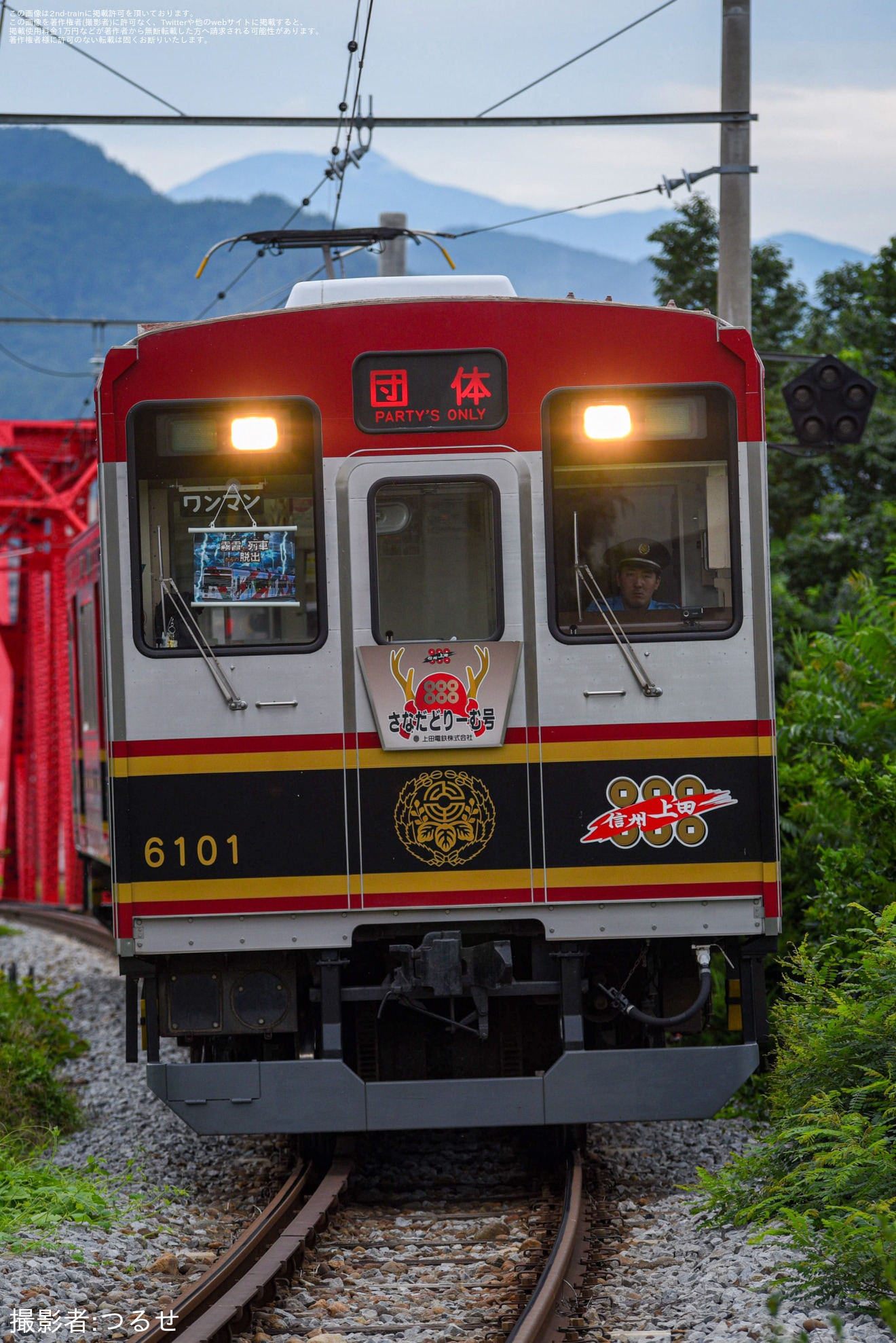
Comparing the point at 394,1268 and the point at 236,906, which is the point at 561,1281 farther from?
the point at 236,906

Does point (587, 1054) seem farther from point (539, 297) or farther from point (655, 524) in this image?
point (539, 297)

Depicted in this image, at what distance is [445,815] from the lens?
619 centimetres

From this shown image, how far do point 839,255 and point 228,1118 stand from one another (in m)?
28.5

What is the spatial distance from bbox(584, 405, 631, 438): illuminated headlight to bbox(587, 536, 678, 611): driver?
0.43m

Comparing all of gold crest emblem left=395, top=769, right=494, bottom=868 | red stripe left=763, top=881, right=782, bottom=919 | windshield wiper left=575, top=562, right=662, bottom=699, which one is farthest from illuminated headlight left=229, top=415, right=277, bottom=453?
red stripe left=763, top=881, right=782, bottom=919

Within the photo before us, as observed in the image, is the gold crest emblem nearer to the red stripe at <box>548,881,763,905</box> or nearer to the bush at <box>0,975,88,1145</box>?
the red stripe at <box>548,881,763,905</box>

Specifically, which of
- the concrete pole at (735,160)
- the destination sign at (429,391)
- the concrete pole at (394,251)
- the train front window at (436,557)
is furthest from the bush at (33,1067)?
the concrete pole at (394,251)

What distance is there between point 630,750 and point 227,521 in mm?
1864

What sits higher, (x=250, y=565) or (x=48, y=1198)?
(x=250, y=565)

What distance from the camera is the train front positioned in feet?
20.2

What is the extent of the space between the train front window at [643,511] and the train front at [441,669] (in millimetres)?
12

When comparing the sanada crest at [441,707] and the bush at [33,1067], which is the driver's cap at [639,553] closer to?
the sanada crest at [441,707]

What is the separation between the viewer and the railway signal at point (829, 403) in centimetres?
1085

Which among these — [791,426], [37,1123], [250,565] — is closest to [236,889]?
[250,565]
